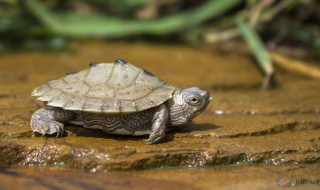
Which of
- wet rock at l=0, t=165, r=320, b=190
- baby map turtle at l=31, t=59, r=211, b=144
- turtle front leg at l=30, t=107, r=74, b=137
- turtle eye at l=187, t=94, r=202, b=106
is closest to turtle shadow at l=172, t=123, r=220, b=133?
baby map turtle at l=31, t=59, r=211, b=144

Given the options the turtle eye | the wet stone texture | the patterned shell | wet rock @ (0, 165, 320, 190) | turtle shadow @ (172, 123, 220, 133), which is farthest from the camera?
turtle shadow @ (172, 123, 220, 133)

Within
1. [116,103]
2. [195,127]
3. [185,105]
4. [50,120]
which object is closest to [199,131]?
[195,127]

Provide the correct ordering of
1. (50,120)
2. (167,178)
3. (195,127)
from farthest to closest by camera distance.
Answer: (195,127), (50,120), (167,178)

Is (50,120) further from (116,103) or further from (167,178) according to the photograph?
(167,178)

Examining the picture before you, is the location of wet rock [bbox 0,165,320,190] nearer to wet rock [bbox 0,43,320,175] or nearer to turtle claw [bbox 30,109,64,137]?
wet rock [bbox 0,43,320,175]

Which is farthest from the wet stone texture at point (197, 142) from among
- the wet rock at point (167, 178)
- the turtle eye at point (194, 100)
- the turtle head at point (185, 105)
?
the turtle eye at point (194, 100)

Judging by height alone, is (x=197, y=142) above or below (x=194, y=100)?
below

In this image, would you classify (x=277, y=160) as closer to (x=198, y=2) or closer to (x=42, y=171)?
(x=42, y=171)
